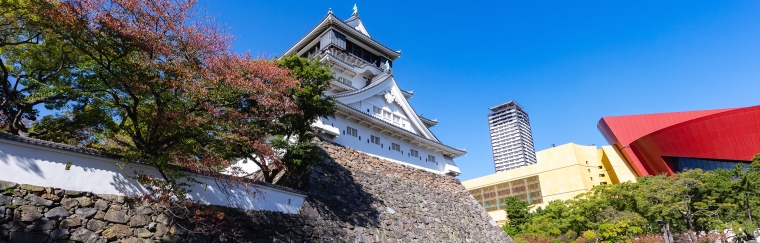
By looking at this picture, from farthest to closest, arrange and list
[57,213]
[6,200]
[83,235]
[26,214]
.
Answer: [83,235]
[57,213]
[26,214]
[6,200]

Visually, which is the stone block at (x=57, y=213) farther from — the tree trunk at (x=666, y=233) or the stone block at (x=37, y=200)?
the tree trunk at (x=666, y=233)

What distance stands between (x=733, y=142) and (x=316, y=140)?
36.6 meters

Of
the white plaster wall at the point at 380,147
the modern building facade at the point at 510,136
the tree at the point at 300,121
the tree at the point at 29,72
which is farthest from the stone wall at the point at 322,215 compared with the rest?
the modern building facade at the point at 510,136

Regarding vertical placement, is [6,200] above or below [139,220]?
above

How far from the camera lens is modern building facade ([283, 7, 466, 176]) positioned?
661 inches

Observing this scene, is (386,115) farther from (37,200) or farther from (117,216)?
(37,200)

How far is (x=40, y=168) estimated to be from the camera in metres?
6.10

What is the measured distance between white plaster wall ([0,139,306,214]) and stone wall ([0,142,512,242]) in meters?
0.15

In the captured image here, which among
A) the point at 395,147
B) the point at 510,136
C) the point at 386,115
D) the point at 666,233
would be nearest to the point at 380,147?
the point at 395,147

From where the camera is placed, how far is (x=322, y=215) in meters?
11.0

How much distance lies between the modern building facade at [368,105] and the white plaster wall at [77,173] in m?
6.70

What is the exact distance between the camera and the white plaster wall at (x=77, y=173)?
5.82m

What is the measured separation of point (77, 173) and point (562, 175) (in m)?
41.4

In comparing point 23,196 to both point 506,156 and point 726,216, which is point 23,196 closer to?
point 726,216
